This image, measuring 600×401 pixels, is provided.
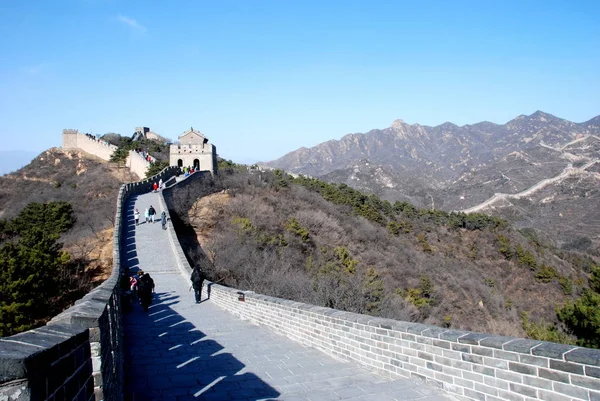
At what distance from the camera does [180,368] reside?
6672mm

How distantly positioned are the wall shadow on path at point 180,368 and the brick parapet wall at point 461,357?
1480 mm

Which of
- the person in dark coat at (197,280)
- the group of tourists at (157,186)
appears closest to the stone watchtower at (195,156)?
the group of tourists at (157,186)

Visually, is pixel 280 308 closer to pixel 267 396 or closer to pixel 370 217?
pixel 267 396

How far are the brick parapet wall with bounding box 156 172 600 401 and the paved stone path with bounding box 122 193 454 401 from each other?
198 mm

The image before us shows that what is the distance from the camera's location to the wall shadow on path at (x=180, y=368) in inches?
214

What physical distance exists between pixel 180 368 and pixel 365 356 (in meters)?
2.50

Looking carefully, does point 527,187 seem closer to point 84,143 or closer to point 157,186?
point 84,143

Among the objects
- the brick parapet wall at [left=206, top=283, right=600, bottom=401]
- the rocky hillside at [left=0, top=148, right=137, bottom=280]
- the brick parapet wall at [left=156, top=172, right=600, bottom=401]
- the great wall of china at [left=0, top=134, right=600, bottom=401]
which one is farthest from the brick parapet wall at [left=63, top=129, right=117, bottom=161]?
the brick parapet wall at [left=206, top=283, right=600, bottom=401]

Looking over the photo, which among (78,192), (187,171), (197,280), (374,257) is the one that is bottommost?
(374,257)

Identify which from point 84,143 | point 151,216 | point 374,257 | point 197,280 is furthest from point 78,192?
point 197,280

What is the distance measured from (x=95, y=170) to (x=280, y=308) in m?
40.7

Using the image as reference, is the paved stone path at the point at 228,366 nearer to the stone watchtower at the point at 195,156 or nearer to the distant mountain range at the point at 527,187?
the stone watchtower at the point at 195,156

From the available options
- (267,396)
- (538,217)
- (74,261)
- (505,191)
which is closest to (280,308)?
(267,396)

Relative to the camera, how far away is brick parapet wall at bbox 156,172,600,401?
385 cm
